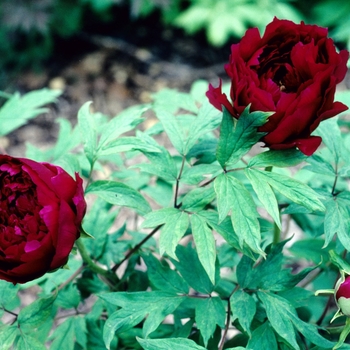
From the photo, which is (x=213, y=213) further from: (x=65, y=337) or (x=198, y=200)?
(x=65, y=337)

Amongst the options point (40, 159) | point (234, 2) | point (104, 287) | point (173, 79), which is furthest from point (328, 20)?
point (104, 287)

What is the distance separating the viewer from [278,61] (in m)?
0.71

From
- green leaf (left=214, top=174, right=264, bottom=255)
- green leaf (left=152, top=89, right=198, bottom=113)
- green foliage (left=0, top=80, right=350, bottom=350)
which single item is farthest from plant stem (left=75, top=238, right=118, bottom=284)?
green leaf (left=152, top=89, right=198, bottom=113)

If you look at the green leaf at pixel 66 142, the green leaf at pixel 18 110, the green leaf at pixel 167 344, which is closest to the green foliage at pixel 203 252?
the green leaf at pixel 167 344

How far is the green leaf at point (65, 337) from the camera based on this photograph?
88 centimetres

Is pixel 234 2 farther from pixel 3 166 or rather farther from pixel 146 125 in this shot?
pixel 3 166

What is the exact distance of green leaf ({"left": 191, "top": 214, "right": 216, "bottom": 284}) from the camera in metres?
0.70

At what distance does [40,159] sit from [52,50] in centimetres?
185

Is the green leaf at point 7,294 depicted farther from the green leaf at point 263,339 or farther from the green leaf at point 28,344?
the green leaf at point 263,339

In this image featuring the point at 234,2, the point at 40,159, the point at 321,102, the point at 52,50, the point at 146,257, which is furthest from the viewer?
the point at 52,50

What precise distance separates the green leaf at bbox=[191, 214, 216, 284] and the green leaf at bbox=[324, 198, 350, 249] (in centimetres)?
17

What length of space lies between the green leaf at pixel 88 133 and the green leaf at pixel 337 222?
1.29ft

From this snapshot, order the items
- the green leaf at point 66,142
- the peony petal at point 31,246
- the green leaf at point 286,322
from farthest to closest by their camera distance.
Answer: the green leaf at point 66,142
the green leaf at point 286,322
the peony petal at point 31,246

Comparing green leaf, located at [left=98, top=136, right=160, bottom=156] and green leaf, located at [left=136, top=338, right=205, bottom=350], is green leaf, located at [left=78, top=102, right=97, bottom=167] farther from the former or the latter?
green leaf, located at [left=136, top=338, right=205, bottom=350]
